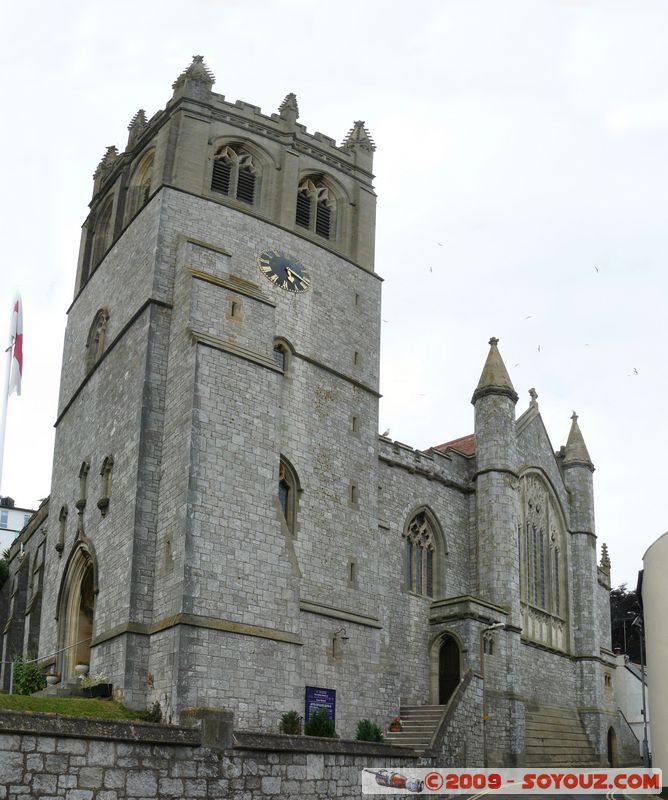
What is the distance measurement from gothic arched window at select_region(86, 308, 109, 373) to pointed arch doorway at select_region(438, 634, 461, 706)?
49.7 ft

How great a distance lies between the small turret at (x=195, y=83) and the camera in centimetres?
3316

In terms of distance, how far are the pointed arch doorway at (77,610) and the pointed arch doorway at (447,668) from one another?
11.8m

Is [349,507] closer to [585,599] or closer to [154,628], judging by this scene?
[154,628]

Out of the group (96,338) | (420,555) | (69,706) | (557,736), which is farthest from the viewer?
(557,736)

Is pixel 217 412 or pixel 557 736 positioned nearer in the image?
pixel 217 412

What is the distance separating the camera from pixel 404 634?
33062 millimetres

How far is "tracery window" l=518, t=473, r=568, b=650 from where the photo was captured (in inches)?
1531

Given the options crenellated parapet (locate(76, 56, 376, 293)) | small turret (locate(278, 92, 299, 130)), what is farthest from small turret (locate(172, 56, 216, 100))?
small turret (locate(278, 92, 299, 130))

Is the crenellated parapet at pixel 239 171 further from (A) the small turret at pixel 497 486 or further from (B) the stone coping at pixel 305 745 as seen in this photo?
(B) the stone coping at pixel 305 745

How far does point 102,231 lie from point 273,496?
1495cm

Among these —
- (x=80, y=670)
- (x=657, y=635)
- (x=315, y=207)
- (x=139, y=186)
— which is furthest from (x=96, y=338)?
(x=657, y=635)

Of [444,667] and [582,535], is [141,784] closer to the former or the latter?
[444,667]

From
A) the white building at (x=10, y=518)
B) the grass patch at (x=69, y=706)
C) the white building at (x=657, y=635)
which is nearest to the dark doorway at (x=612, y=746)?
the grass patch at (x=69, y=706)

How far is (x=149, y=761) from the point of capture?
15.8m
